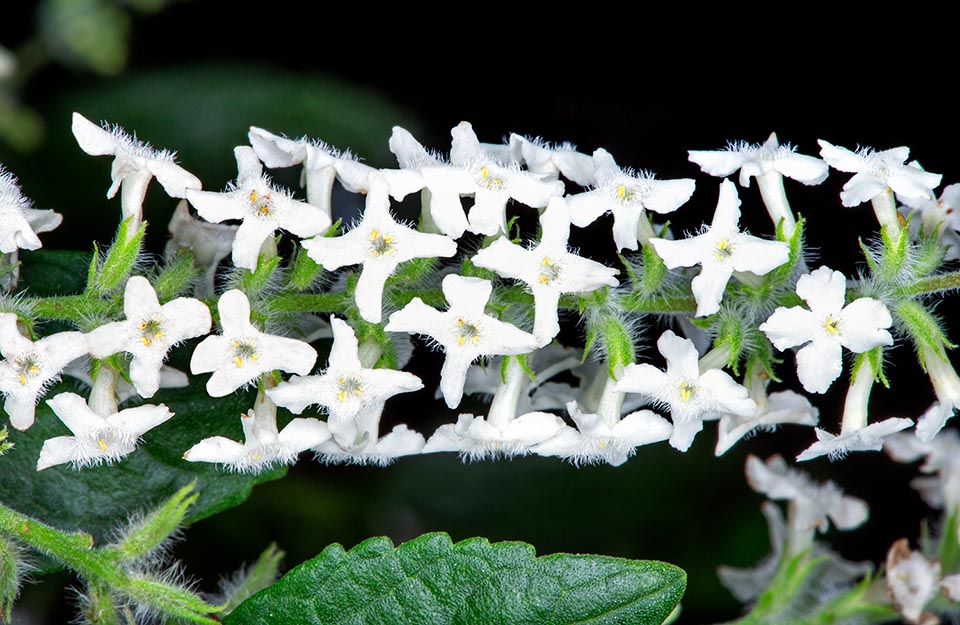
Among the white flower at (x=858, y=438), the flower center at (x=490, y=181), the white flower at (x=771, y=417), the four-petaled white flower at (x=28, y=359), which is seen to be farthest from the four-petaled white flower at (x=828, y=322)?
the four-petaled white flower at (x=28, y=359)

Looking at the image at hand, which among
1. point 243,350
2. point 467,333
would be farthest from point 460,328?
point 243,350

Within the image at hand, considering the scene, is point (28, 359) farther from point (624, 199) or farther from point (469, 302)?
point (624, 199)

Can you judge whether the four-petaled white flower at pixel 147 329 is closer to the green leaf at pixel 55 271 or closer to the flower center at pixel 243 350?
the flower center at pixel 243 350

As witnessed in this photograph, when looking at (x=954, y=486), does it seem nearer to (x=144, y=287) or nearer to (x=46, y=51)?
(x=144, y=287)

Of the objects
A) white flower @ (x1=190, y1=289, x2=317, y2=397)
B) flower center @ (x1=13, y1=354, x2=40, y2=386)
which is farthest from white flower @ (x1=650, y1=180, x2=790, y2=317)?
flower center @ (x1=13, y1=354, x2=40, y2=386)

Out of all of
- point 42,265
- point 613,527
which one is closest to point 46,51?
point 42,265

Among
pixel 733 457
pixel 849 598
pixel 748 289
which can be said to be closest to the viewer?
pixel 748 289
